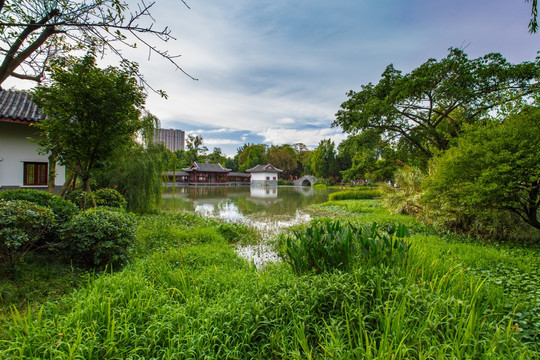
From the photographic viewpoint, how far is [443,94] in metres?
9.62

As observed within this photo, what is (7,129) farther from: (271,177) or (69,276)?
(271,177)

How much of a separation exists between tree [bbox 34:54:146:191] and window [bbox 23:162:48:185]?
4.09m

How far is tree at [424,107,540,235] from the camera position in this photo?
14.0 ft

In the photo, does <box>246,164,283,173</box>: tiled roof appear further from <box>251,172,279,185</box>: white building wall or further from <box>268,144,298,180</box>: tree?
<box>268,144,298,180</box>: tree

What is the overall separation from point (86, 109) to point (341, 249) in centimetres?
470

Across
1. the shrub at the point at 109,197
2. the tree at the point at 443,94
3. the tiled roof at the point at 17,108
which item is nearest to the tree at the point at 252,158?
the tree at the point at 443,94

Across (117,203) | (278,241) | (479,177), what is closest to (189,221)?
(117,203)

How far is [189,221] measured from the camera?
7336 millimetres

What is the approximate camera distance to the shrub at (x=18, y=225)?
8.41 feet

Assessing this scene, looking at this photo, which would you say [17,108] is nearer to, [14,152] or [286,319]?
[14,152]

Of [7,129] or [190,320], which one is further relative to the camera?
[7,129]

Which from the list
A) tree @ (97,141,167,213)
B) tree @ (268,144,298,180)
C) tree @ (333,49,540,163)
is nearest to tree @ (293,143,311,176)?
tree @ (268,144,298,180)

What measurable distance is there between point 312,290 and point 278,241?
335cm

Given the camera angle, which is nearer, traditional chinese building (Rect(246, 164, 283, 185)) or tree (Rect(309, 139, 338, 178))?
tree (Rect(309, 139, 338, 178))
